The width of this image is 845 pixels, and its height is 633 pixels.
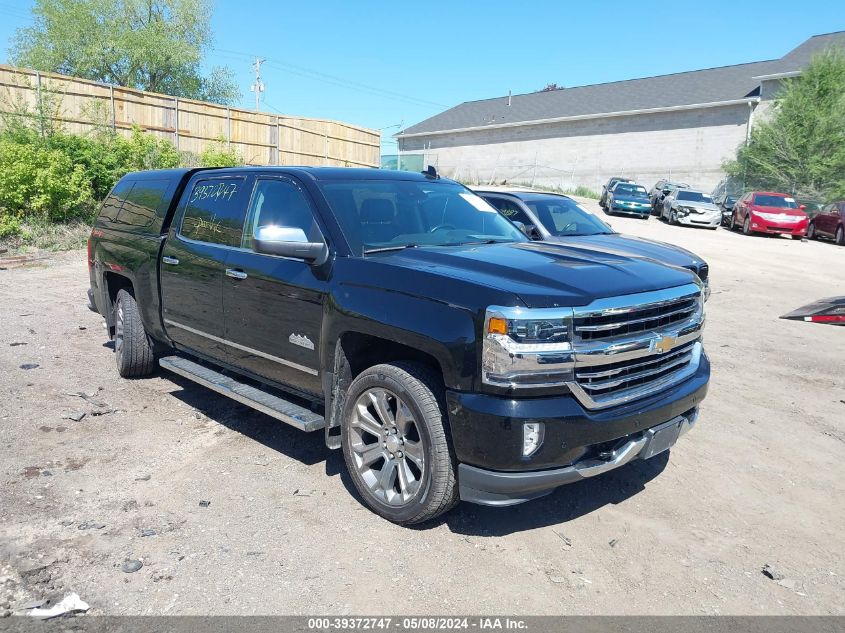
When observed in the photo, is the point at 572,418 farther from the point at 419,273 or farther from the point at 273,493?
the point at 273,493

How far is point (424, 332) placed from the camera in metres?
3.46

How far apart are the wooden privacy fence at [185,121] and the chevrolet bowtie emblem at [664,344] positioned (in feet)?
60.5

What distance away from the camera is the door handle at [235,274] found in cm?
467

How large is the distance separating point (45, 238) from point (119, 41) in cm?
3026

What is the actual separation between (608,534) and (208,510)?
Result: 7.53 feet

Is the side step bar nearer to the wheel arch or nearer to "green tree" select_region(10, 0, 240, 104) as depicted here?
the wheel arch

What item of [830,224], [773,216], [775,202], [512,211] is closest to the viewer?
[512,211]

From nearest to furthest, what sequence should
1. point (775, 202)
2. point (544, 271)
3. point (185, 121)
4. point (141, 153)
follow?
1. point (544, 271)
2. point (141, 153)
3. point (185, 121)
4. point (775, 202)

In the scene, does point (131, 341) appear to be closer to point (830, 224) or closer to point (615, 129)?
point (830, 224)

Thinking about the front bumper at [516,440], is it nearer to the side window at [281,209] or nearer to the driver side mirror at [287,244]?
the driver side mirror at [287,244]

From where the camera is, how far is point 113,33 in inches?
1586

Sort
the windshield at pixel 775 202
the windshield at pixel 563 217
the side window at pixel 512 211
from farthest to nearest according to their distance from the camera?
1. the windshield at pixel 775 202
2. the windshield at pixel 563 217
3. the side window at pixel 512 211

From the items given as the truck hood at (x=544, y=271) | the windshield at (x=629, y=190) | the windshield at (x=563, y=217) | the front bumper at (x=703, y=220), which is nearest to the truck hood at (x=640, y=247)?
the windshield at (x=563, y=217)

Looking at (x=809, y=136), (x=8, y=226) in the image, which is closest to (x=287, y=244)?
(x=8, y=226)
